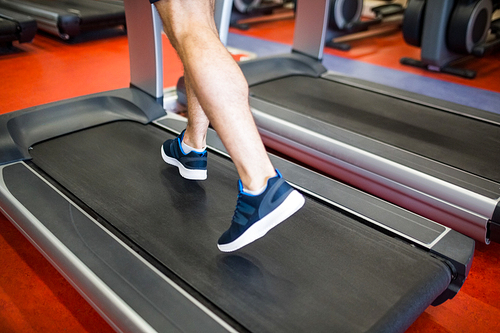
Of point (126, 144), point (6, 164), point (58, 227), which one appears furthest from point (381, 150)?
point (6, 164)

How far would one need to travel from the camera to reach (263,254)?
1.17 m

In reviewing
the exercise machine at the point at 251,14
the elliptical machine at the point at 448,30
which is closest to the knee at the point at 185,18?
the elliptical machine at the point at 448,30

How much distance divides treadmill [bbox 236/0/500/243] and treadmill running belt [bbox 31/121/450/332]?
365mm

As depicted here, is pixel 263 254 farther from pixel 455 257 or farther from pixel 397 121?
pixel 397 121

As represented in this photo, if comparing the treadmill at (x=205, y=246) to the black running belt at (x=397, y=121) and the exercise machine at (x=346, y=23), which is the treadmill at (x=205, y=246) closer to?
the black running belt at (x=397, y=121)

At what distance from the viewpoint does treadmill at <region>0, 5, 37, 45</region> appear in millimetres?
3151

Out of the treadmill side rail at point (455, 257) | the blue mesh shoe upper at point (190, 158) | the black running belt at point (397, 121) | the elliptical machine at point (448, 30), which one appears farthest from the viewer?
the elliptical machine at point (448, 30)

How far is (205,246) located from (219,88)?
1.54 feet

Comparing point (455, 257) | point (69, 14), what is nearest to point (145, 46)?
point (455, 257)

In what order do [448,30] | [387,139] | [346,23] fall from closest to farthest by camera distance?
[387,139], [448,30], [346,23]

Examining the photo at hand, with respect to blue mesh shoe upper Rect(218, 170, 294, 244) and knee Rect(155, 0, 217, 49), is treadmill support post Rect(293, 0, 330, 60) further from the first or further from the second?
blue mesh shoe upper Rect(218, 170, 294, 244)

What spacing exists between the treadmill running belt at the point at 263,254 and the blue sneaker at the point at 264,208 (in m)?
0.12

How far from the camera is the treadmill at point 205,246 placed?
99 centimetres

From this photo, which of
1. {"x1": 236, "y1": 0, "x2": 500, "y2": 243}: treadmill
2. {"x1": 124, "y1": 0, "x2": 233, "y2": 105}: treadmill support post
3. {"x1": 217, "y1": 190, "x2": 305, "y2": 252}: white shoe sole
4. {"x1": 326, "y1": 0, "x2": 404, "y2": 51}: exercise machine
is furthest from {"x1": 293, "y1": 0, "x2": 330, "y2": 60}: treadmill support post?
{"x1": 217, "y1": 190, "x2": 305, "y2": 252}: white shoe sole
